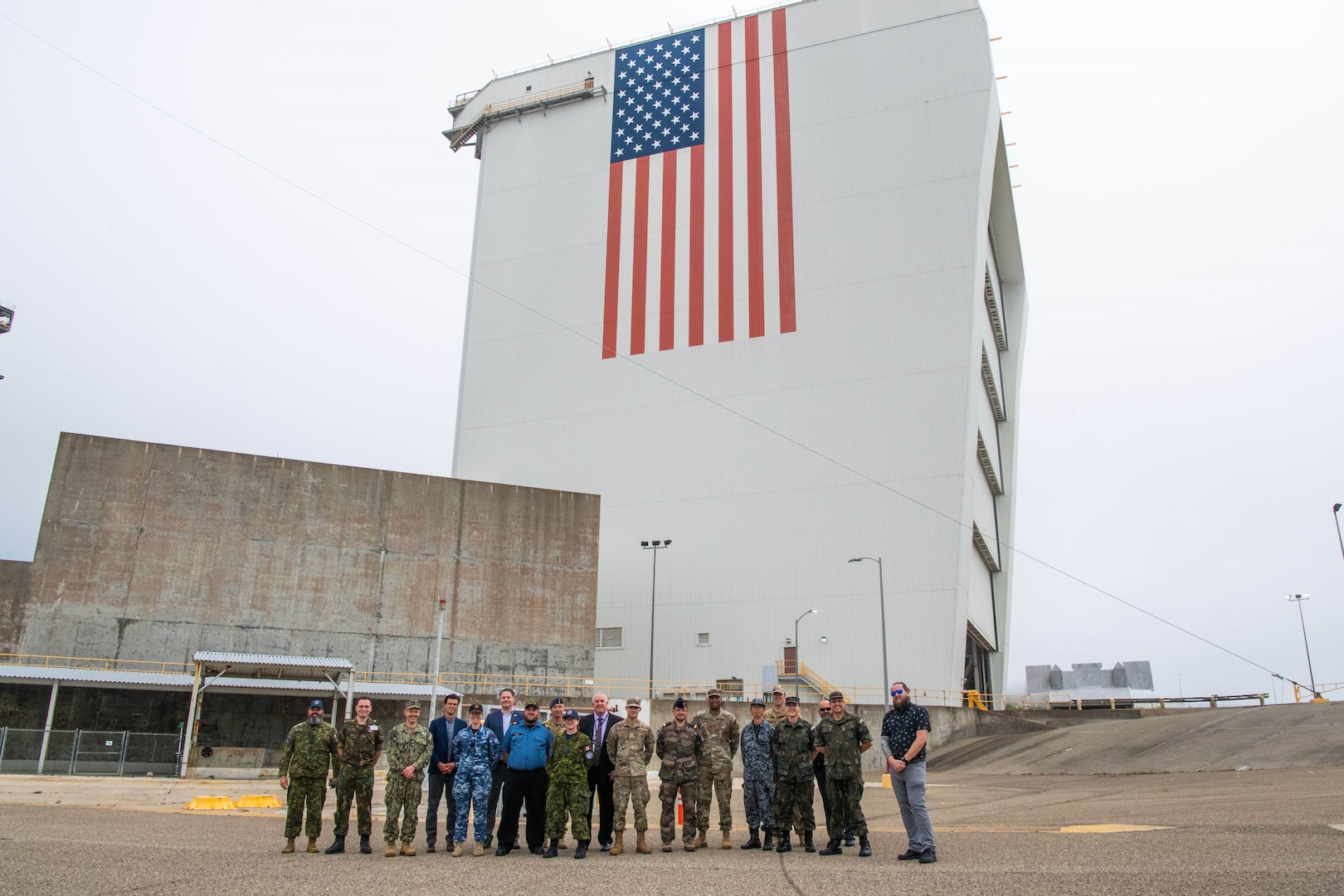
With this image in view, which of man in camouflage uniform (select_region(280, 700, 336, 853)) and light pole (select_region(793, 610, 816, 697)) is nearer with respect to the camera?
man in camouflage uniform (select_region(280, 700, 336, 853))

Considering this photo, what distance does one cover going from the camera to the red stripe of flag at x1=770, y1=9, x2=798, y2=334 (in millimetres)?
46344

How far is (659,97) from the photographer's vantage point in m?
52.3

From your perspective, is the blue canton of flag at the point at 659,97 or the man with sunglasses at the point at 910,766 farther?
the blue canton of flag at the point at 659,97

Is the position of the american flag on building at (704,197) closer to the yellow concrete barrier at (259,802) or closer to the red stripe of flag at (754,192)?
the red stripe of flag at (754,192)

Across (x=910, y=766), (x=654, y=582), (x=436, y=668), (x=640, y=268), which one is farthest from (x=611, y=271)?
(x=910, y=766)

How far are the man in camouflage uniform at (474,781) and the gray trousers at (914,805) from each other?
4.18m

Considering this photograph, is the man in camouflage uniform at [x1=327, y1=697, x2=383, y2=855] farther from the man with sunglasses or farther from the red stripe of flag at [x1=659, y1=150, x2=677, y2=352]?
the red stripe of flag at [x1=659, y1=150, x2=677, y2=352]

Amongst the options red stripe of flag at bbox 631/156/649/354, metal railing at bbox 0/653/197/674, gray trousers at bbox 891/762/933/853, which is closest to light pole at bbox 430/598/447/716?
metal railing at bbox 0/653/197/674

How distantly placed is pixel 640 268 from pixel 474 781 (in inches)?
1628

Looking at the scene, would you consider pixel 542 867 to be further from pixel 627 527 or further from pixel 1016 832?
pixel 627 527

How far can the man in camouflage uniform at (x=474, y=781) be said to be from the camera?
10469mm

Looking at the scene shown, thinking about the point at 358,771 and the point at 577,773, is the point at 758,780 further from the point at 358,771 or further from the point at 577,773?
the point at 358,771

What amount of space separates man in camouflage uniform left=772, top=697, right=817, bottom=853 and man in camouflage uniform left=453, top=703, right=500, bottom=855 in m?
2.99

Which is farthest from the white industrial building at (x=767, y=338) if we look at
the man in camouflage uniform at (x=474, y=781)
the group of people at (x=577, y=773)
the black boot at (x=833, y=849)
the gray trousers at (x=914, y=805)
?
the gray trousers at (x=914, y=805)
